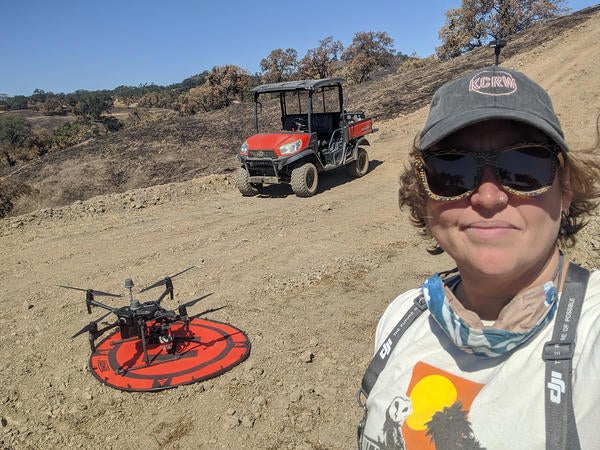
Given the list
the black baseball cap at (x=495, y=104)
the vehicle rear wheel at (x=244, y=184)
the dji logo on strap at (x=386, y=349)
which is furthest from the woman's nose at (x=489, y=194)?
the vehicle rear wheel at (x=244, y=184)

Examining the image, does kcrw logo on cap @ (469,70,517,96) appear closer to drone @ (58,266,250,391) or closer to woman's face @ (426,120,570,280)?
woman's face @ (426,120,570,280)

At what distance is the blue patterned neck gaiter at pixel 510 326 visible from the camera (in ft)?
4.03

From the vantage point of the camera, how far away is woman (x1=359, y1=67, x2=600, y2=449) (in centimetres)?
113

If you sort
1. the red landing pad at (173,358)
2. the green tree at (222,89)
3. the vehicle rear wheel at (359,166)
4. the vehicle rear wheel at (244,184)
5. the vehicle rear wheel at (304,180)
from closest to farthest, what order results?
the red landing pad at (173,358)
the vehicle rear wheel at (304,180)
the vehicle rear wheel at (244,184)
the vehicle rear wheel at (359,166)
the green tree at (222,89)

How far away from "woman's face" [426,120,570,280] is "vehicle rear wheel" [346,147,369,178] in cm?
967

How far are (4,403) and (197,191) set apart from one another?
7234 millimetres

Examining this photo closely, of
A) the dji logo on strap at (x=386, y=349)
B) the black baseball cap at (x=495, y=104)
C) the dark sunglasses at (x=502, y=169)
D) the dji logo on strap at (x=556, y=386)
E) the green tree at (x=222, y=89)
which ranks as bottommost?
A: the dji logo on strap at (x=386, y=349)

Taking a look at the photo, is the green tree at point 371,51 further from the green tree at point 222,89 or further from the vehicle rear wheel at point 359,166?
the vehicle rear wheel at point 359,166

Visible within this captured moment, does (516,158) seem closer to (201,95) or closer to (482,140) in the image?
(482,140)

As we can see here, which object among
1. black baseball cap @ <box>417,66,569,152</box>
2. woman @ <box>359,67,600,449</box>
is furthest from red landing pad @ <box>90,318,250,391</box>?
black baseball cap @ <box>417,66,569,152</box>

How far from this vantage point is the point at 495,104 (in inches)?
49.5

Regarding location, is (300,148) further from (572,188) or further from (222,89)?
(222,89)

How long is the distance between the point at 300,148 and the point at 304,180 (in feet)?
2.10

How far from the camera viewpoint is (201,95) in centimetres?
3403
